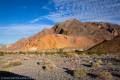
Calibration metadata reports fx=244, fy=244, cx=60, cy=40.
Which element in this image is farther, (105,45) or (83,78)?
(105,45)

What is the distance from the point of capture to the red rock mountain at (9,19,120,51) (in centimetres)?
12612

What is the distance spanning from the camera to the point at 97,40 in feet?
429

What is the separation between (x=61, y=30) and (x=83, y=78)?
131 meters

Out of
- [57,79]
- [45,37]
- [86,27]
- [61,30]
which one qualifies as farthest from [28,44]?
[57,79]

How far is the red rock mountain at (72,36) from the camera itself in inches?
4966

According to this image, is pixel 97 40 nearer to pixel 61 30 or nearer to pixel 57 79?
pixel 61 30

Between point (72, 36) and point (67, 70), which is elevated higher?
point (72, 36)

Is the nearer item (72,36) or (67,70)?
(67,70)

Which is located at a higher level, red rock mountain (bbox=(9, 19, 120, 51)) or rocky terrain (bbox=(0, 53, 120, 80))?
red rock mountain (bbox=(9, 19, 120, 51))

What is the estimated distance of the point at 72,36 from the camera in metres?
136

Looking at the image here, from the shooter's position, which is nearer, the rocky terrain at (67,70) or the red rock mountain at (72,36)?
the rocky terrain at (67,70)

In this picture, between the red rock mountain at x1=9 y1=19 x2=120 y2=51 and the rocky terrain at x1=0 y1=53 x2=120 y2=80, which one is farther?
the red rock mountain at x1=9 y1=19 x2=120 y2=51

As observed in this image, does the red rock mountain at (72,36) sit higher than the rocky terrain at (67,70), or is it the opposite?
the red rock mountain at (72,36)

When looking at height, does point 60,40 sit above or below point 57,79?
above
